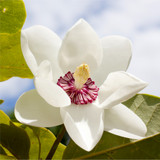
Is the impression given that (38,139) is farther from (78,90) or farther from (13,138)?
(78,90)

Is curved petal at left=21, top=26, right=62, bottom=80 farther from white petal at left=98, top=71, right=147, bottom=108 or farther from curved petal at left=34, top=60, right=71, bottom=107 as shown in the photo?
white petal at left=98, top=71, right=147, bottom=108

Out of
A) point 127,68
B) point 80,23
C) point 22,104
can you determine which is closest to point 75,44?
point 80,23

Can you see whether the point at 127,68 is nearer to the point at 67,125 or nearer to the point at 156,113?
the point at 156,113

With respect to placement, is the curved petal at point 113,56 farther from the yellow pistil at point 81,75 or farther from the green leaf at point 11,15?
the green leaf at point 11,15

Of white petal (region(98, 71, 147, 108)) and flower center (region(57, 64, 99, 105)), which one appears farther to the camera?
flower center (region(57, 64, 99, 105))

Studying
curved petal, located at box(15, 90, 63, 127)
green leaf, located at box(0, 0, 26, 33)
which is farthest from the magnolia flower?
green leaf, located at box(0, 0, 26, 33)

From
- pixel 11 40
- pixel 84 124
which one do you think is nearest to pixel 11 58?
pixel 11 40

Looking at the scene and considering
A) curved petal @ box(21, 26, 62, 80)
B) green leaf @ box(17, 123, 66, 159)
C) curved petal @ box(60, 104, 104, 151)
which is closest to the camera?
curved petal @ box(60, 104, 104, 151)

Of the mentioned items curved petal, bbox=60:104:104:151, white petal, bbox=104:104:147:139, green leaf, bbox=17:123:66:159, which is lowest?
green leaf, bbox=17:123:66:159
